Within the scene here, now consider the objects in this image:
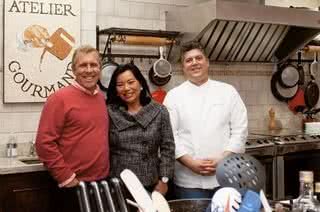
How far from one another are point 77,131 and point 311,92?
3.22 metres

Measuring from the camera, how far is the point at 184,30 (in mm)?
3719

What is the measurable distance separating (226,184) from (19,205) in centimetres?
186

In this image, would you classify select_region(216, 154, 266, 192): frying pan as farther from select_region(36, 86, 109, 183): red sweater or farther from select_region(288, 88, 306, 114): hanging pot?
select_region(288, 88, 306, 114): hanging pot

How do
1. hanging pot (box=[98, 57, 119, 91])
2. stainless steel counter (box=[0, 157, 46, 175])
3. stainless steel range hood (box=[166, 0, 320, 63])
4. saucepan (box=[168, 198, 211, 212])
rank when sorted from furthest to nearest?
stainless steel range hood (box=[166, 0, 320, 63]) → hanging pot (box=[98, 57, 119, 91]) → stainless steel counter (box=[0, 157, 46, 175]) → saucepan (box=[168, 198, 211, 212])

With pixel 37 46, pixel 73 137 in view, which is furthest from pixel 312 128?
pixel 73 137

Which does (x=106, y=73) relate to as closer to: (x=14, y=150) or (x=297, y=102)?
(x=14, y=150)

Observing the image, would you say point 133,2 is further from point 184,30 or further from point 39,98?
point 39,98

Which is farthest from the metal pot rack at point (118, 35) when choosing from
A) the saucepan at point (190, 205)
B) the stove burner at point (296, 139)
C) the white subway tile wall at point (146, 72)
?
the saucepan at point (190, 205)

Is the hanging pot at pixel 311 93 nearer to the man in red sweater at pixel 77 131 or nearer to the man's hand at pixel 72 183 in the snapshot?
the man in red sweater at pixel 77 131

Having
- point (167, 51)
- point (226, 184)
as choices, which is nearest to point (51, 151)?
point (226, 184)

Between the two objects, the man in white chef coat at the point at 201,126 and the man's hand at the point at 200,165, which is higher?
the man in white chef coat at the point at 201,126

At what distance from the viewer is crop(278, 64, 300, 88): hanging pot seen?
4.57 metres

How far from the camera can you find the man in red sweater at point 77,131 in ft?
7.47

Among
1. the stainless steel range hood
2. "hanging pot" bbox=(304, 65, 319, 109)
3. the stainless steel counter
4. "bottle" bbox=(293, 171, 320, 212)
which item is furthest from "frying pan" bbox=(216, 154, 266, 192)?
"hanging pot" bbox=(304, 65, 319, 109)
